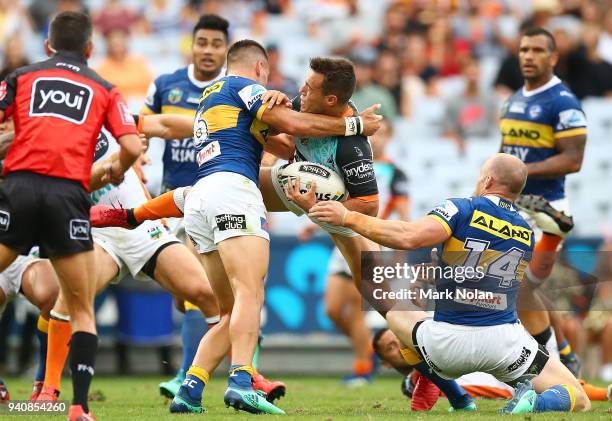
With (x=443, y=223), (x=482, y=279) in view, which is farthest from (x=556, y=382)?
(x=443, y=223)

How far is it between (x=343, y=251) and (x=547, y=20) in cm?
1035

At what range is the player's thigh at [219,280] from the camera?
8.20m

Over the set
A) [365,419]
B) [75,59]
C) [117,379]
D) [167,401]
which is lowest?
[117,379]

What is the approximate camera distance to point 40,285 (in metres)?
9.32

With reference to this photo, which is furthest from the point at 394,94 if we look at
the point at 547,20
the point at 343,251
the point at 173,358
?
the point at 343,251

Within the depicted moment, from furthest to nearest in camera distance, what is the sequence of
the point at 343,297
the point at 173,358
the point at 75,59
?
the point at 173,358, the point at 343,297, the point at 75,59

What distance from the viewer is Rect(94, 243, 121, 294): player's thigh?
30.5ft

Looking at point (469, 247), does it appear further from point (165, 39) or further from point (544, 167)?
point (165, 39)

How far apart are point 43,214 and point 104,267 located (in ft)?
7.89

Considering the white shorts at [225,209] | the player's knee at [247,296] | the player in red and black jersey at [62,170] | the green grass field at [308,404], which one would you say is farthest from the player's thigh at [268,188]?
the green grass field at [308,404]

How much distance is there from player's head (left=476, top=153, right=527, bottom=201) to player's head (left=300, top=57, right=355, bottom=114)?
1201 millimetres

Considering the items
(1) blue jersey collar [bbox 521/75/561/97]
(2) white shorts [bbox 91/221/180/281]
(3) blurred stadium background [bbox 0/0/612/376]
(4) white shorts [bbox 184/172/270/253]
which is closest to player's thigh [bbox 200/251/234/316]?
(4) white shorts [bbox 184/172/270/253]

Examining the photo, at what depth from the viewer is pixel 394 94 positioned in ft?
59.2

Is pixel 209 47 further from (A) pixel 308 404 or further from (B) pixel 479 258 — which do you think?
(B) pixel 479 258
